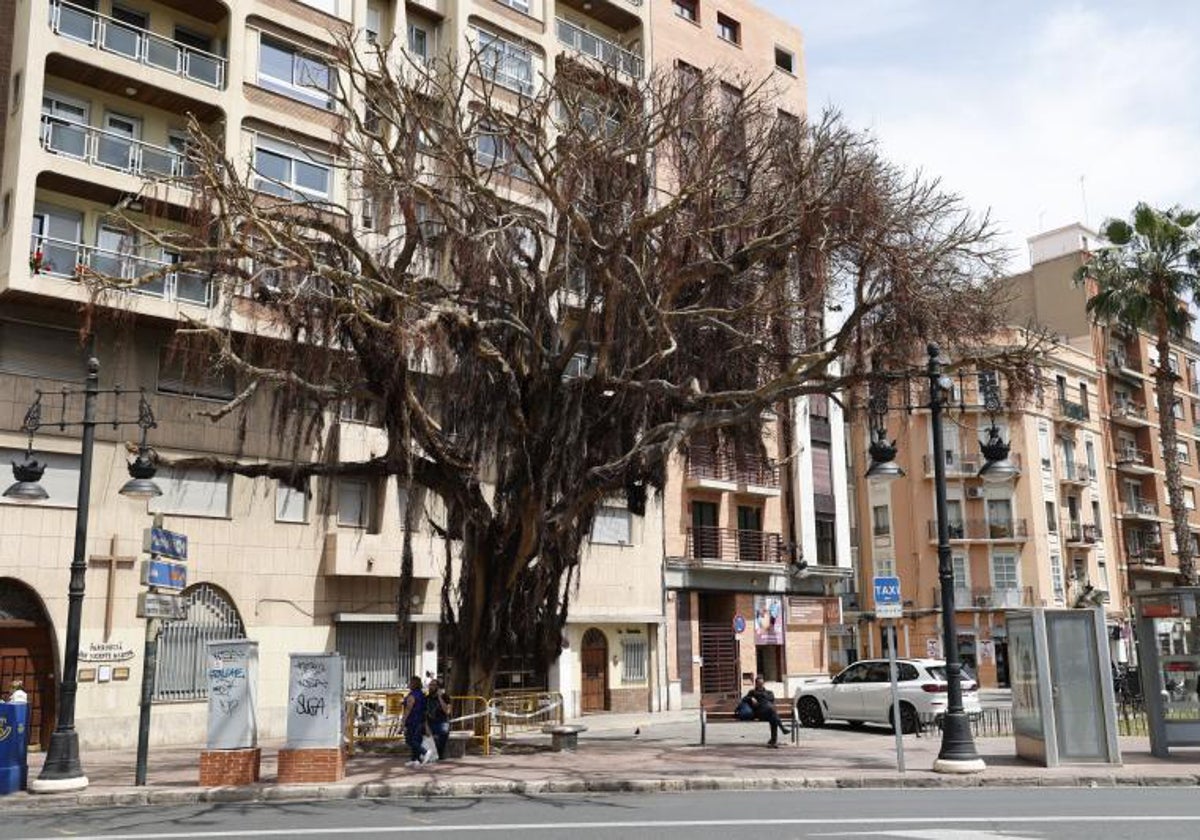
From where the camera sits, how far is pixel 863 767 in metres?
17.8

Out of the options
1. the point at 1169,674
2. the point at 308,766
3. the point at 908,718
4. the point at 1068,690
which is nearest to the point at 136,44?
the point at 308,766

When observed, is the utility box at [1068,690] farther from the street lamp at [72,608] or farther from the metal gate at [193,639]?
the metal gate at [193,639]

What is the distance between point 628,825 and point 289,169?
22.7 m

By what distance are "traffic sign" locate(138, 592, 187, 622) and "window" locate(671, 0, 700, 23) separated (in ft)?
111

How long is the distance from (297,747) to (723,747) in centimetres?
911

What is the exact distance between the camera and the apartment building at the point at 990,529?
57.5 m

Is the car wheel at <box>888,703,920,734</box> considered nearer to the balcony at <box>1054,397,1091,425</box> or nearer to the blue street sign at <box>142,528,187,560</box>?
the blue street sign at <box>142,528,187,560</box>

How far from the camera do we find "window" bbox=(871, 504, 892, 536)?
199 ft

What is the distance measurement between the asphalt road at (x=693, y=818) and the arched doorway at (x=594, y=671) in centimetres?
2011

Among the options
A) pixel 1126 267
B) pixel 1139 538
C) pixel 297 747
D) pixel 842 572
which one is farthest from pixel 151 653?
pixel 1139 538

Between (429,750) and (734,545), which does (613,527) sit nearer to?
(734,545)

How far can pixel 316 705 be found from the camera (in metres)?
16.1

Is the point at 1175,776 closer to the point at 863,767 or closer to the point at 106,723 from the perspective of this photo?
the point at 863,767

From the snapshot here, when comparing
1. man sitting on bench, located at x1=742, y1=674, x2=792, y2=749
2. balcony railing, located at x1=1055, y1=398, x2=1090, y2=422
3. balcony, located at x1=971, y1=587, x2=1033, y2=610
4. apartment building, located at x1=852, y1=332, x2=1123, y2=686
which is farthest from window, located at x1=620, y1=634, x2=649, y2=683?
balcony railing, located at x1=1055, y1=398, x2=1090, y2=422
